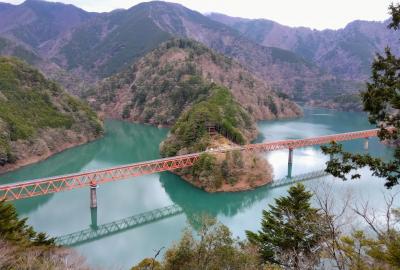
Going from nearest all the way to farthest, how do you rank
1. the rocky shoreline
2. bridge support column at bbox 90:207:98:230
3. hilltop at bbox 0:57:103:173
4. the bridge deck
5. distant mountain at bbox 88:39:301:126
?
the bridge deck < bridge support column at bbox 90:207:98:230 < the rocky shoreline < hilltop at bbox 0:57:103:173 < distant mountain at bbox 88:39:301:126

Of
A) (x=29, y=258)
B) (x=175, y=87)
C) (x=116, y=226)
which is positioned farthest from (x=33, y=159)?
(x=175, y=87)

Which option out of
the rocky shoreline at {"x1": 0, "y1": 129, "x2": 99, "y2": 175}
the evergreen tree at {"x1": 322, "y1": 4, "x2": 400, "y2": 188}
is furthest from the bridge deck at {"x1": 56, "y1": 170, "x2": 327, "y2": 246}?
the rocky shoreline at {"x1": 0, "y1": 129, "x2": 99, "y2": 175}

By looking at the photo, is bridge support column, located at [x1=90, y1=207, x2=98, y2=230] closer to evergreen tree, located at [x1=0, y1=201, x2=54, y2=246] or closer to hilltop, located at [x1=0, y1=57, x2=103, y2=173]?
evergreen tree, located at [x1=0, y1=201, x2=54, y2=246]

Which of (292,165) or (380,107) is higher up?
(380,107)

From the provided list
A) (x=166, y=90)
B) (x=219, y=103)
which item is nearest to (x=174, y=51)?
(x=166, y=90)

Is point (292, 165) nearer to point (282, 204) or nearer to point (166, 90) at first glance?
point (282, 204)

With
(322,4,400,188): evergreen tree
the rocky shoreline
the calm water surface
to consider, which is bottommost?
the calm water surface
